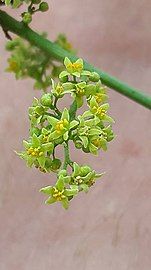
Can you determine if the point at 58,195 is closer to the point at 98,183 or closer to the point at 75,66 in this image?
the point at 75,66

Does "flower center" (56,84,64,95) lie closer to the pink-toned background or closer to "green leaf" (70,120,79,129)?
"green leaf" (70,120,79,129)

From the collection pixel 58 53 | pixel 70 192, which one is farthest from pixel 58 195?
pixel 58 53

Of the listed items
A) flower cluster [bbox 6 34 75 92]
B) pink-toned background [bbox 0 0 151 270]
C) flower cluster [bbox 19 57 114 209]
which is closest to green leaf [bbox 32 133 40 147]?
flower cluster [bbox 19 57 114 209]

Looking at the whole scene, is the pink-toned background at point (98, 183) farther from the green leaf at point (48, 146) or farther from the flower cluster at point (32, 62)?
the green leaf at point (48, 146)

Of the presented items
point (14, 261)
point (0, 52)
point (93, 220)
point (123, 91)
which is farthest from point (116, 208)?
point (123, 91)

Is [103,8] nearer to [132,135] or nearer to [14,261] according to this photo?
[132,135]
